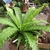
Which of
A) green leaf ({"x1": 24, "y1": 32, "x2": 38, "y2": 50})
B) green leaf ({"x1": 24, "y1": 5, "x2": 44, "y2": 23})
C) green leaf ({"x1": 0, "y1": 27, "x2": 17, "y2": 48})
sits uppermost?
green leaf ({"x1": 24, "y1": 5, "x2": 44, "y2": 23})

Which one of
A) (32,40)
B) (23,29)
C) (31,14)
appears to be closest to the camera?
(32,40)

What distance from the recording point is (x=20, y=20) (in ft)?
8.61

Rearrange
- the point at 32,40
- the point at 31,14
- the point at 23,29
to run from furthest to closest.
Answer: the point at 31,14
the point at 23,29
the point at 32,40

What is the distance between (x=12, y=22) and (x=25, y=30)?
Answer: 0.26 metres

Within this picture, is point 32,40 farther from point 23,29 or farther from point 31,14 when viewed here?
point 31,14

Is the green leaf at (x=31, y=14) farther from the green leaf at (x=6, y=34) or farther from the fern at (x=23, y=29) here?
the green leaf at (x=6, y=34)

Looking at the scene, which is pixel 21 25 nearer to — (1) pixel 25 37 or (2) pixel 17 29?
(2) pixel 17 29

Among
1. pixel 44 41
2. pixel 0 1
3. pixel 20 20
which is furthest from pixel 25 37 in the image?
pixel 0 1

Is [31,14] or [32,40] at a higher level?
[31,14]

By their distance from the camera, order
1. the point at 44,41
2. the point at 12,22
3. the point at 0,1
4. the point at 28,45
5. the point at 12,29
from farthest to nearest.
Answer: the point at 0,1, the point at 44,41, the point at 12,22, the point at 12,29, the point at 28,45

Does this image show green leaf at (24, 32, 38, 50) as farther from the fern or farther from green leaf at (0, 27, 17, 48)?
green leaf at (0, 27, 17, 48)

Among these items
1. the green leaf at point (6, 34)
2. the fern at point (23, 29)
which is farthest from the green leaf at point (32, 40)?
the green leaf at point (6, 34)

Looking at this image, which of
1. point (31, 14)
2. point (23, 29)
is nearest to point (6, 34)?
point (23, 29)

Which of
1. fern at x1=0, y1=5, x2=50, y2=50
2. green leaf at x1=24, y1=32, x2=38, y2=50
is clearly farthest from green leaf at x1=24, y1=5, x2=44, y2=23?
green leaf at x1=24, y1=32, x2=38, y2=50
